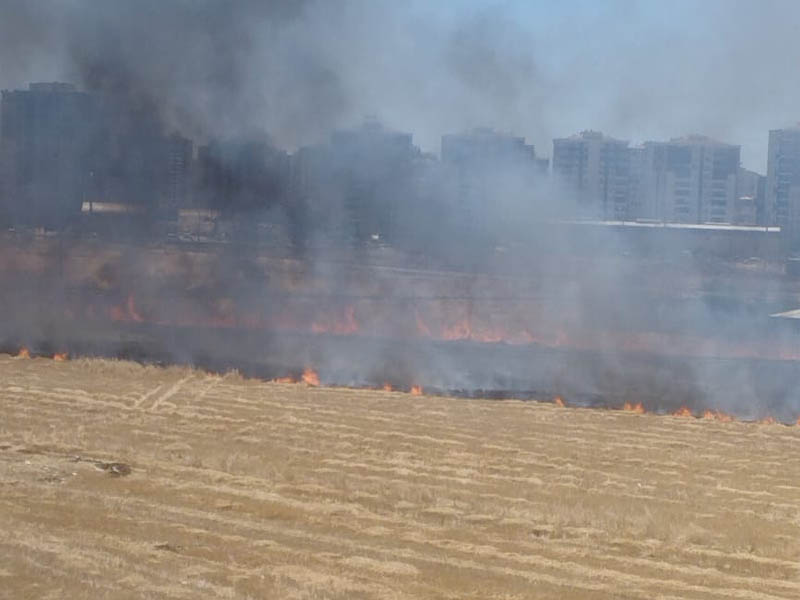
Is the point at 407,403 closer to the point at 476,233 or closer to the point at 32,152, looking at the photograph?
the point at 476,233

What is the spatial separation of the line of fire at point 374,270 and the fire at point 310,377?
0.41 feet

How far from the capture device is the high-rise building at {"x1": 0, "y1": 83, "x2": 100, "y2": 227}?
43.7 meters

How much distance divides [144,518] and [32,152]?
35.9 meters

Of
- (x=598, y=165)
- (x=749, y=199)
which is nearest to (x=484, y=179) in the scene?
(x=598, y=165)

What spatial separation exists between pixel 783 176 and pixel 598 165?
369 inches

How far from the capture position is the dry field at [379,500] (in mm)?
10656

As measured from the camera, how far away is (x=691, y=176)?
56500 mm

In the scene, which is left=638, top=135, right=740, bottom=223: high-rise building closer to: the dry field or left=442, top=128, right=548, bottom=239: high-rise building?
left=442, top=128, right=548, bottom=239: high-rise building

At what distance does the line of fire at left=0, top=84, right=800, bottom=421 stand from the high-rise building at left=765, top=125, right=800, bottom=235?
2.65m

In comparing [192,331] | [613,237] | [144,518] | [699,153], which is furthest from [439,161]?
[144,518]

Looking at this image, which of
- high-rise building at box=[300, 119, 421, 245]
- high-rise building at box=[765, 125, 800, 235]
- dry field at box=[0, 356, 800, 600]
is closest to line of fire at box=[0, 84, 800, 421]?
high-rise building at box=[300, 119, 421, 245]

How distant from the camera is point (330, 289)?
1444 inches

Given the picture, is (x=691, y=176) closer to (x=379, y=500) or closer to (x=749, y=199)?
(x=749, y=199)

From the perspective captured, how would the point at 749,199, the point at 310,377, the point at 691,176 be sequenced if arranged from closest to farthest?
the point at 310,377
the point at 691,176
the point at 749,199
